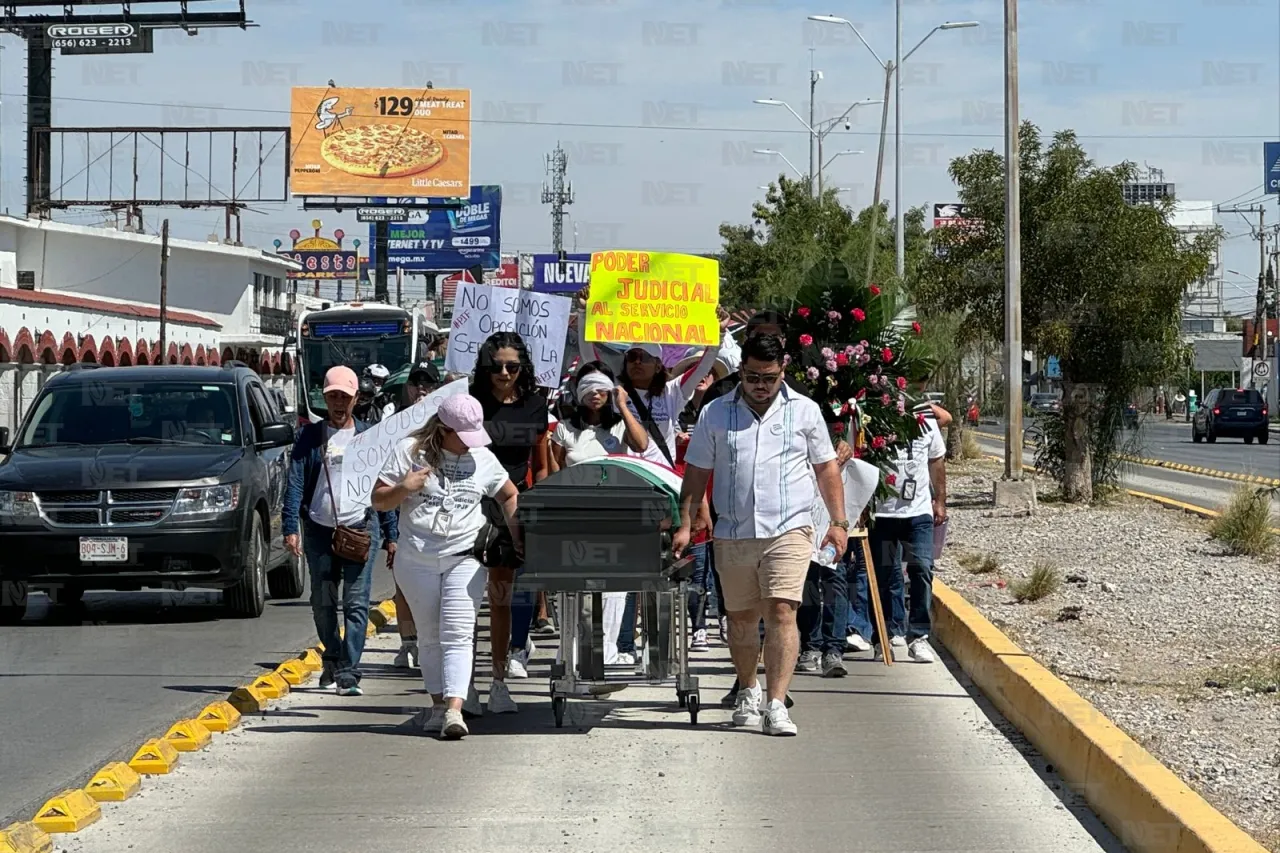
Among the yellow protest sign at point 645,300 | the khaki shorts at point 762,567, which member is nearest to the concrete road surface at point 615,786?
the khaki shorts at point 762,567

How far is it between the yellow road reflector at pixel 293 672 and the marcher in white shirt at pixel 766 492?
2958 mm

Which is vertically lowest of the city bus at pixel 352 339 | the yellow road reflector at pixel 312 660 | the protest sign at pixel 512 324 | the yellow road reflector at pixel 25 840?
the yellow road reflector at pixel 312 660

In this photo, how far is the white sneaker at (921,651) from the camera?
11641mm

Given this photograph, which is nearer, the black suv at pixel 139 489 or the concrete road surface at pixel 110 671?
the concrete road surface at pixel 110 671

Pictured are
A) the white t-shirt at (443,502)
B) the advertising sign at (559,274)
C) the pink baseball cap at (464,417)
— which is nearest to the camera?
the pink baseball cap at (464,417)

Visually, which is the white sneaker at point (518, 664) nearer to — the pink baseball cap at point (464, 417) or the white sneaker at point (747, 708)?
the white sneaker at point (747, 708)

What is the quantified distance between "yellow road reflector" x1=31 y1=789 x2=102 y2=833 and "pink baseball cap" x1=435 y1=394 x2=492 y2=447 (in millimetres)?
2430

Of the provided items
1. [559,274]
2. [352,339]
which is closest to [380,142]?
[559,274]

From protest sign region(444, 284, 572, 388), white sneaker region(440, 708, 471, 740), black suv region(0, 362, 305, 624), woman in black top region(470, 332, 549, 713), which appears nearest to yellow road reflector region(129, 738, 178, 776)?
white sneaker region(440, 708, 471, 740)

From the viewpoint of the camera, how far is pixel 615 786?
775 cm

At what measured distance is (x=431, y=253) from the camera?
9556cm

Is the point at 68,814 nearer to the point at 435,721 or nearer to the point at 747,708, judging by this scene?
the point at 435,721

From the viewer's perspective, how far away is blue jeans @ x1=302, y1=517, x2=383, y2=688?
10.2m

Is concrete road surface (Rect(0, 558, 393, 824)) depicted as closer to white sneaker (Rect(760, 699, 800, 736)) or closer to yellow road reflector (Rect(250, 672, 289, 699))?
yellow road reflector (Rect(250, 672, 289, 699))
